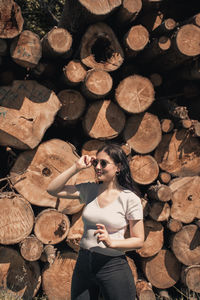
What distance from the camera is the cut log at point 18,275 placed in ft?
10.0

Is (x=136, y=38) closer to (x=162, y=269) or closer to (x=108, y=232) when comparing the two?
(x=108, y=232)

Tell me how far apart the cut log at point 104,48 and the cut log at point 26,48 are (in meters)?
0.53

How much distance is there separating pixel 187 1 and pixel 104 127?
2.32m

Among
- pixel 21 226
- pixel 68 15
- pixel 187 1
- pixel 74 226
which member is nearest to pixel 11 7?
pixel 68 15

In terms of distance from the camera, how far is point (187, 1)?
156 inches

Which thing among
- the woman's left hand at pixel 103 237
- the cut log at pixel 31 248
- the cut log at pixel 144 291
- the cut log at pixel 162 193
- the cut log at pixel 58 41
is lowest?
the cut log at pixel 144 291

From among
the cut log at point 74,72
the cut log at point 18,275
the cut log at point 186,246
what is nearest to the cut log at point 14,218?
the cut log at point 18,275

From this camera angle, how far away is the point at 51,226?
9.96 feet

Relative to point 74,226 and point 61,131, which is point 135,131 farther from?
point 74,226

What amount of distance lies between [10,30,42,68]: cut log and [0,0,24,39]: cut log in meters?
0.10

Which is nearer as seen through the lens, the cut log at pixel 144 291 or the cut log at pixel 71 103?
the cut log at pixel 71 103

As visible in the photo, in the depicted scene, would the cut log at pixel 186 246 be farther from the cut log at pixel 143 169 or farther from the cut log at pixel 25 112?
the cut log at pixel 25 112

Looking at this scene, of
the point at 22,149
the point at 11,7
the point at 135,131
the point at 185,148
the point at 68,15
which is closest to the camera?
the point at 11,7

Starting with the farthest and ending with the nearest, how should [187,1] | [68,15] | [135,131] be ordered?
[187,1] < [135,131] < [68,15]
